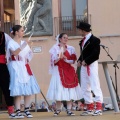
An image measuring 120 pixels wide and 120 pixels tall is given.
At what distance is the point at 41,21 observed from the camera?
53.2 feet

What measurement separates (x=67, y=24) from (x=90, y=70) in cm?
793

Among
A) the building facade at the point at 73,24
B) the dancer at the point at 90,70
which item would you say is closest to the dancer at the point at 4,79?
the dancer at the point at 90,70

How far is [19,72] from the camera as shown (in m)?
8.47

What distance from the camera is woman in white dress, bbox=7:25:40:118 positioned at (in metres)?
8.35

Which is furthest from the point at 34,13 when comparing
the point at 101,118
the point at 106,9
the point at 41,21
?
the point at 101,118

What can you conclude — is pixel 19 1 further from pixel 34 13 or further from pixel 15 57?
pixel 15 57

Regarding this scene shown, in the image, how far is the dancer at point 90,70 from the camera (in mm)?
8531

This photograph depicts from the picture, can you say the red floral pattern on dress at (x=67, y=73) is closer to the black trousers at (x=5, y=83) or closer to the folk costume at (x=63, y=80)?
the folk costume at (x=63, y=80)

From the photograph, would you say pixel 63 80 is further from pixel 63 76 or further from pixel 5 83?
pixel 5 83

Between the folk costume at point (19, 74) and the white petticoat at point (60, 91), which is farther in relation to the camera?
the white petticoat at point (60, 91)

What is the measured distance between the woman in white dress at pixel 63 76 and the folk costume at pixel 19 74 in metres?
0.52

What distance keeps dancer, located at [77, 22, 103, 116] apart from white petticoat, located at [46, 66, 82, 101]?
9.4 inches

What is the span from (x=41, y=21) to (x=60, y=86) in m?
7.51

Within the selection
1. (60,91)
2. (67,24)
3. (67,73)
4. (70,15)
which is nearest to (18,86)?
(60,91)
